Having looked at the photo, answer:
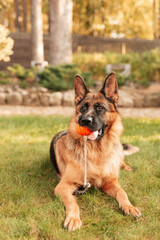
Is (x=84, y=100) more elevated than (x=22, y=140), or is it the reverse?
(x=84, y=100)

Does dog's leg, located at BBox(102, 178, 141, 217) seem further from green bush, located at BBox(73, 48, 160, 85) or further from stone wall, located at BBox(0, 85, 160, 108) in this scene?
green bush, located at BBox(73, 48, 160, 85)

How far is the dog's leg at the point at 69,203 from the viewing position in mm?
2859

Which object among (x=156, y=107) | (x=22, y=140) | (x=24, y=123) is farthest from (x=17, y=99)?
(x=156, y=107)

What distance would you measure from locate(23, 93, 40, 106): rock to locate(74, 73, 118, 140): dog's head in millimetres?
7160

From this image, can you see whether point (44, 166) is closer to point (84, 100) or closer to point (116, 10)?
point (84, 100)

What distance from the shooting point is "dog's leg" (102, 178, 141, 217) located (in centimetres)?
313

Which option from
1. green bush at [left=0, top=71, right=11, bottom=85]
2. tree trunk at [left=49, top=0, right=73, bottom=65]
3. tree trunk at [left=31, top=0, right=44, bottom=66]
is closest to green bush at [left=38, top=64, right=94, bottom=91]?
tree trunk at [left=49, top=0, right=73, bottom=65]

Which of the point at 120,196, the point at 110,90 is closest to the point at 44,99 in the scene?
the point at 110,90

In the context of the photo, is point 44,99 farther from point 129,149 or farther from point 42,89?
point 129,149

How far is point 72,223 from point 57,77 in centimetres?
888

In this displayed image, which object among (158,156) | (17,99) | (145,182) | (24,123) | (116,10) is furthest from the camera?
(116,10)

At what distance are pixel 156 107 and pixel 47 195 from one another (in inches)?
321

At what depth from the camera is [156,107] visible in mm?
10727

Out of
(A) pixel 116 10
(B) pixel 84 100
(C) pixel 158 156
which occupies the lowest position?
A: (C) pixel 158 156
